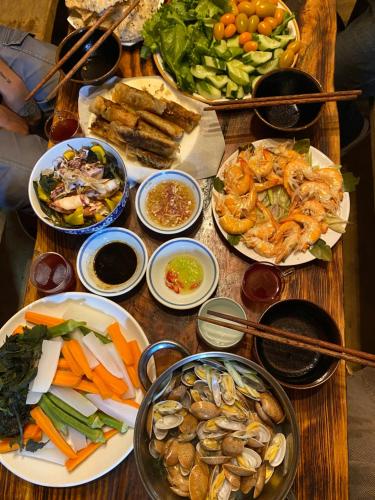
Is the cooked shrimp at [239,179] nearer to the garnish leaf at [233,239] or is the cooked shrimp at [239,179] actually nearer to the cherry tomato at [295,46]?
the garnish leaf at [233,239]

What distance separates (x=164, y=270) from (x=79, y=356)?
0.59m

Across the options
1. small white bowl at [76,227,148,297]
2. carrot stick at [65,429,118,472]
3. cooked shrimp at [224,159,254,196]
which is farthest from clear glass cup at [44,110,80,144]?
carrot stick at [65,429,118,472]

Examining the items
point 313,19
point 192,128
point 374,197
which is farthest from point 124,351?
point 374,197

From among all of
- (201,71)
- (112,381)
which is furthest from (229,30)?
(112,381)

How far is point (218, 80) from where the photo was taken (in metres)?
2.34

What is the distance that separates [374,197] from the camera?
3541mm

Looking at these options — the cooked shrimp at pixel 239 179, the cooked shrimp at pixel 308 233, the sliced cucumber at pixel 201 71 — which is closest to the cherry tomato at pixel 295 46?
the sliced cucumber at pixel 201 71

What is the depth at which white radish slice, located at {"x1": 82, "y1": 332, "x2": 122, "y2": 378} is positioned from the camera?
6.15 feet

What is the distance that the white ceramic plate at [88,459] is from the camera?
1.78 meters

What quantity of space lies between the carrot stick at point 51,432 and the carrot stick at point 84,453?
0.02 metres

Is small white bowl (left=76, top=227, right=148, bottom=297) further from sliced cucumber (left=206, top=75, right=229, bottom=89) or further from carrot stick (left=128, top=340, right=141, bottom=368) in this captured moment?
sliced cucumber (left=206, top=75, right=229, bottom=89)

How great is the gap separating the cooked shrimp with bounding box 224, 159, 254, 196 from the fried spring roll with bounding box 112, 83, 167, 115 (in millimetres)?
533

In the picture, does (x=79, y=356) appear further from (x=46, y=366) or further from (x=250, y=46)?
(x=250, y=46)

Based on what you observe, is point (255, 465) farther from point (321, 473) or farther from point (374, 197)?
point (374, 197)
